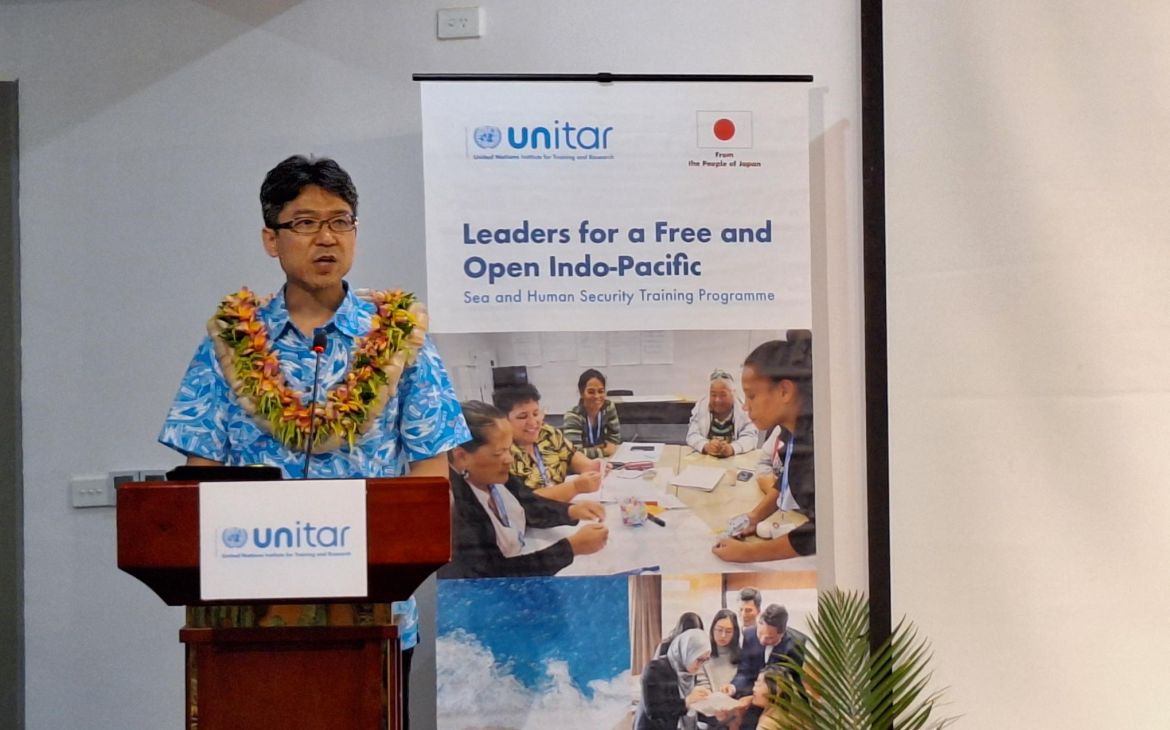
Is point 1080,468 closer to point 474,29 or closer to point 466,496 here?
point 466,496

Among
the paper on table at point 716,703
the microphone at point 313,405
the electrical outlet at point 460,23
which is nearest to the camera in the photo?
the microphone at point 313,405

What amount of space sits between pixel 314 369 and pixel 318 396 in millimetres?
69

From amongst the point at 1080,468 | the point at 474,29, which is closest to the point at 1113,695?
the point at 1080,468

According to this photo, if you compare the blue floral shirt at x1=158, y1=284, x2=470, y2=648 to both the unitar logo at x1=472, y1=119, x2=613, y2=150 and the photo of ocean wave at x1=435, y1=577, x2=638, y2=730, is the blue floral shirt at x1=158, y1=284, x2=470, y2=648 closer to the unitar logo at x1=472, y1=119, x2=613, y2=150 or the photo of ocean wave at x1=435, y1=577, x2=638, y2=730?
the photo of ocean wave at x1=435, y1=577, x2=638, y2=730

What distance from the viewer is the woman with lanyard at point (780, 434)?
3.50 m

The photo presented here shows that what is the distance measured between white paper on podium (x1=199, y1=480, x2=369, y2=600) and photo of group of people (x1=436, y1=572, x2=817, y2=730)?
4.99 feet

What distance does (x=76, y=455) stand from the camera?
3881mm

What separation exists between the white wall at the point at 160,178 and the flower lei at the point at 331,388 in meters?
1.25

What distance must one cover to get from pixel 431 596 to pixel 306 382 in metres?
1.40

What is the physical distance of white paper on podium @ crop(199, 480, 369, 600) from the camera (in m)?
1.95

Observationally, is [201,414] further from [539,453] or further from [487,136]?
[487,136]

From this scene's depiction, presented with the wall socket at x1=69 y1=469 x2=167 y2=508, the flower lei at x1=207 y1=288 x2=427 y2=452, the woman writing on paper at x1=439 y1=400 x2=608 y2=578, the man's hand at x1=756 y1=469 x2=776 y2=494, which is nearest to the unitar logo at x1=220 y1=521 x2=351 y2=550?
the flower lei at x1=207 y1=288 x2=427 y2=452

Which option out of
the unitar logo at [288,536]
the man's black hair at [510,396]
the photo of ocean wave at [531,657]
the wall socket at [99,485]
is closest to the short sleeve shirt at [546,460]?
the man's black hair at [510,396]

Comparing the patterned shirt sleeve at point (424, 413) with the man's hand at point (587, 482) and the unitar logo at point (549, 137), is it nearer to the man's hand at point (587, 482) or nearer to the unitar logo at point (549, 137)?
the man's hand at point (587, 482)
